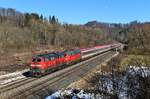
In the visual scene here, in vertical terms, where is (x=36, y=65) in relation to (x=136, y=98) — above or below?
below

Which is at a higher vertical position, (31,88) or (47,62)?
(47,62)

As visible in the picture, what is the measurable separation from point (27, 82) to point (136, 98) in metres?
25.1

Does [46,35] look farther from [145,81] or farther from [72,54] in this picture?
[145,81]

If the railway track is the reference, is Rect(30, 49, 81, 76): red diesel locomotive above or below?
above

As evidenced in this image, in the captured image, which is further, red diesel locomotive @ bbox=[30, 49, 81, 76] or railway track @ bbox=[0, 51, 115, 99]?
red diesel locomotive @ bbox=[30, 49, 81, 76]

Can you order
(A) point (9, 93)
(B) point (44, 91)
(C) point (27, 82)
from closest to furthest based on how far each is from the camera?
(A) point (9, 93) < (B) point (44, 91) < (C) point (27, 82)

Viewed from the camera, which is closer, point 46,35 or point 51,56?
point 51,56

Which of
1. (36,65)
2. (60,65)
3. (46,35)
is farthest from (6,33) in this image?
(36,65)

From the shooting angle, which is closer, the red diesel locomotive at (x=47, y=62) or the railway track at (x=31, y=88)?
the railway track at (x=31, y=88)

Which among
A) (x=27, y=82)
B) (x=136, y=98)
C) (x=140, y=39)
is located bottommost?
(x=27, y=82)

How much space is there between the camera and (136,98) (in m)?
6.80

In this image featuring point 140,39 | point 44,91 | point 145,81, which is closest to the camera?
point 145,81

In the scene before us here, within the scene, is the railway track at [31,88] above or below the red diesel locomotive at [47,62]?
below

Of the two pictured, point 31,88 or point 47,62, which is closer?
point 31,88
